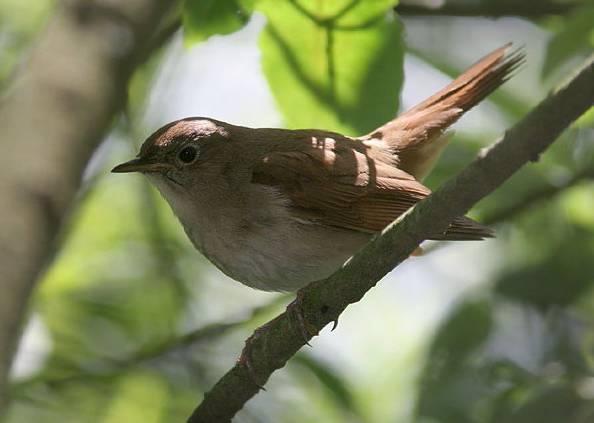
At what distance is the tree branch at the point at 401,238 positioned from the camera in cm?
256

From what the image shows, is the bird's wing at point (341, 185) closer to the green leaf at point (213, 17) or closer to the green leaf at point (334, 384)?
the green leaf at point (334, 384)

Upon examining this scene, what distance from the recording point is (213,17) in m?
4.27

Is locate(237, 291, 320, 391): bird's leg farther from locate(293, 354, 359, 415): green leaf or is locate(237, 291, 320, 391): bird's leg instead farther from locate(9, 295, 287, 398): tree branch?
locate(9, 295, 287, 398): tree branch

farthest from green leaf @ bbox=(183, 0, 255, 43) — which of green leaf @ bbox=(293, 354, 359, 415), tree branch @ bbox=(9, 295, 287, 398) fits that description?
tree branch @ bbox=(9, 295, 287, 398)

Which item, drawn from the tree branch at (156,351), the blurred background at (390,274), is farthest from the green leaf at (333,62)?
the tree branch at (156,351)

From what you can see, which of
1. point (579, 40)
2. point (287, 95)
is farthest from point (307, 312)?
point (579, 40)

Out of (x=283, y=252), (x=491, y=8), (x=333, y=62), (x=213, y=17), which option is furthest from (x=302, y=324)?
(x=491, y=8)

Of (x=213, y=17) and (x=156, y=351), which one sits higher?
(x=213, y=17)

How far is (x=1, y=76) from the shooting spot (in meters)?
7.46

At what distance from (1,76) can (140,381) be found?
8.56ft

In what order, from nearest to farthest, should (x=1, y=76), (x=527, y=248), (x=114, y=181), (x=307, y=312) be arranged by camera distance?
(x=307, y=312) → (x=527, y=248) → (x=1, y=76) → (x=114, y=181)

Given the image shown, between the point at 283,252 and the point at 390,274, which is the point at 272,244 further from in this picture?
the point at 390,274

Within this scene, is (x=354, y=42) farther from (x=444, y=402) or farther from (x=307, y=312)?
(x=444, y=402)

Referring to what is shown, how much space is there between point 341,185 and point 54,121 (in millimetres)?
1452
